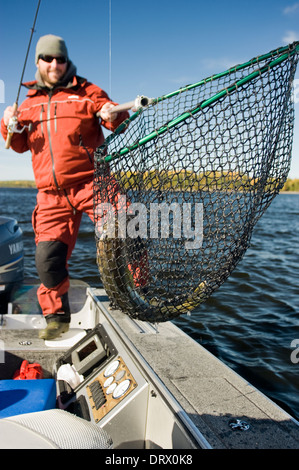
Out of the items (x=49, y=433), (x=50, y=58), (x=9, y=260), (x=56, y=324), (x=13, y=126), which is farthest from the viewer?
(x=9, y=260)

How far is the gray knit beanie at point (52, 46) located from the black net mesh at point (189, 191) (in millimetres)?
1245

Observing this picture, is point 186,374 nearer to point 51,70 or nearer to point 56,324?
point 56,324

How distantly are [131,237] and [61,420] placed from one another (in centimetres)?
97

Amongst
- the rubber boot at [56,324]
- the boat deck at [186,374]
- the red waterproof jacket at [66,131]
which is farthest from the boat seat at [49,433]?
the red waterproof jacket at [66,131]

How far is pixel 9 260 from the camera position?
13.9 feet

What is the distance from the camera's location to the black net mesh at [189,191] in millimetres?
1875

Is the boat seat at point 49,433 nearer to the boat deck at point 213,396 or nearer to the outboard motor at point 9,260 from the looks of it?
the boat deck at point 213,396

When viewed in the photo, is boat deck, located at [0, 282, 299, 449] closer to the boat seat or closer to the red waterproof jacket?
the boat seat

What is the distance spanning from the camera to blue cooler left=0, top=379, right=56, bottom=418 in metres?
2.14

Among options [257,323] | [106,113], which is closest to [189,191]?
[106,113]

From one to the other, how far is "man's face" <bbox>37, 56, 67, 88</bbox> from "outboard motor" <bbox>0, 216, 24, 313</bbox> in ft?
5.92

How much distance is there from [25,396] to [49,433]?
96 centimetres

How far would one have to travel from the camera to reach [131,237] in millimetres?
2158

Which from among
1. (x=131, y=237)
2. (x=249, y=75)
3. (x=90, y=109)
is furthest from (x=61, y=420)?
(x=90, y=109)
